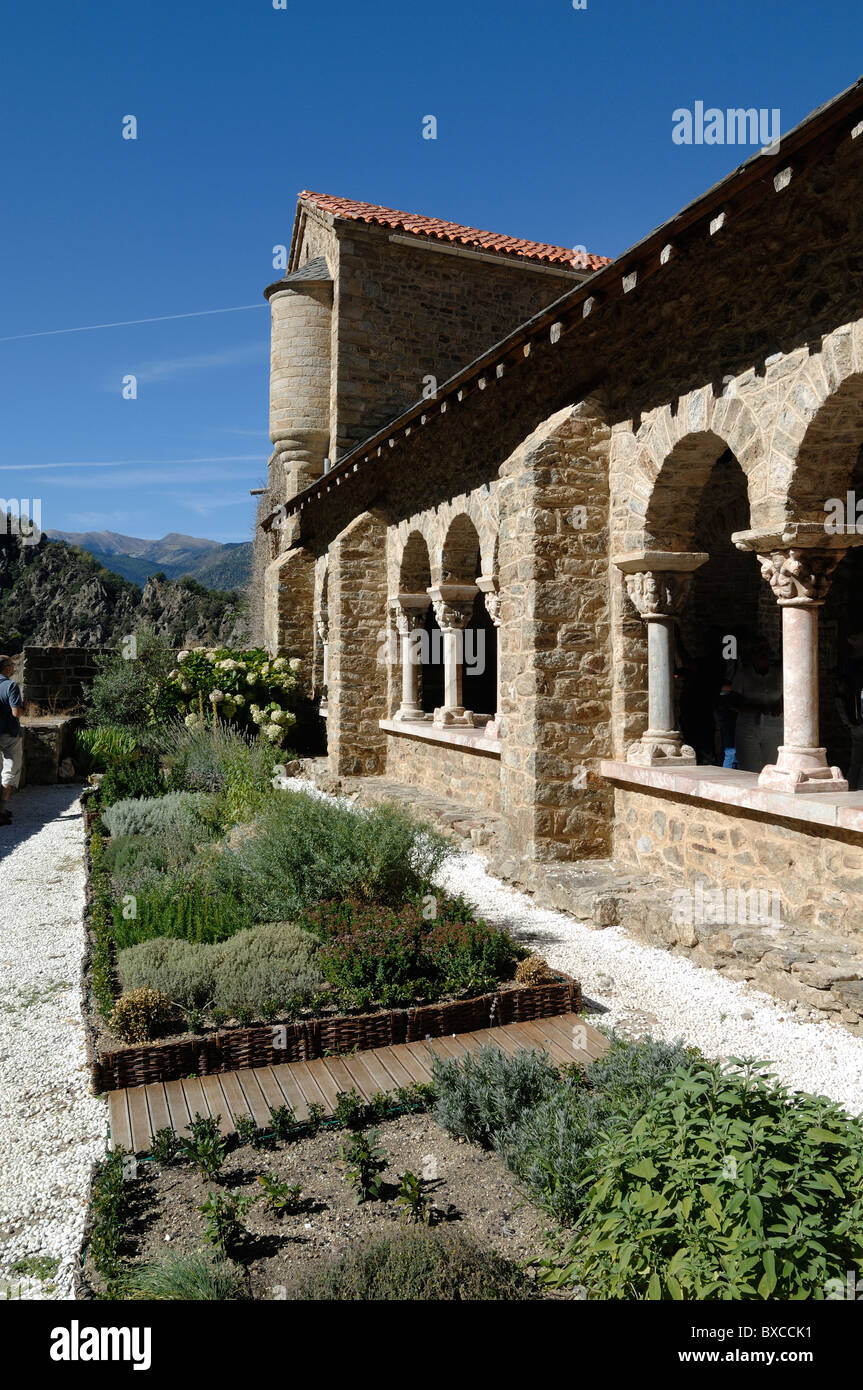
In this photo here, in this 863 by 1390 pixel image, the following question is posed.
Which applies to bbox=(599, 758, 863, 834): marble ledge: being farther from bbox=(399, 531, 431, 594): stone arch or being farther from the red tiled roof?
the red tiled roof

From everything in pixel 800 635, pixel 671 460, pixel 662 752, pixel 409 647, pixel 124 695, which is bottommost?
pixel 662 752

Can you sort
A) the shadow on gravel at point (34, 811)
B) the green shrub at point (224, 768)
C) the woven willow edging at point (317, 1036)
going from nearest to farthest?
the woven willow edging at point (317, 1036), the green shrub at point (224, 768), the shadow on gravel at point (34, 811)

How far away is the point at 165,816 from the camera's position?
743 cm

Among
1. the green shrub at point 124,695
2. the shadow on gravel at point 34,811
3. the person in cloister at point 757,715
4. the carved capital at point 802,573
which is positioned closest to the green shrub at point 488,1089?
the carved capital at point 802,573

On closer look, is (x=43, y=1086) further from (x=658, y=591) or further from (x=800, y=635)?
(x=658, y=591)

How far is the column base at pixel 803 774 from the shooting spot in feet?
14.8

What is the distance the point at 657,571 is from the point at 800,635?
1322 millimetres

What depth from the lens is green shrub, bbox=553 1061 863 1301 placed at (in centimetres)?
155

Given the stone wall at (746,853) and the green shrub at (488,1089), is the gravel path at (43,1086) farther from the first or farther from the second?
the stone wall at (746,853)

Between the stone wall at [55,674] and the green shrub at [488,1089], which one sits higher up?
the stone wall at [55,674]


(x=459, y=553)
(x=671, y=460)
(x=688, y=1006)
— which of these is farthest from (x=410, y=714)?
(x=688, y=1006)

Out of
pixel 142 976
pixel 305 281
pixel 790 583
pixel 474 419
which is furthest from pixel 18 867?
pixel 305 281

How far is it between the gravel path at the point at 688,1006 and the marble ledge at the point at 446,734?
224cm
